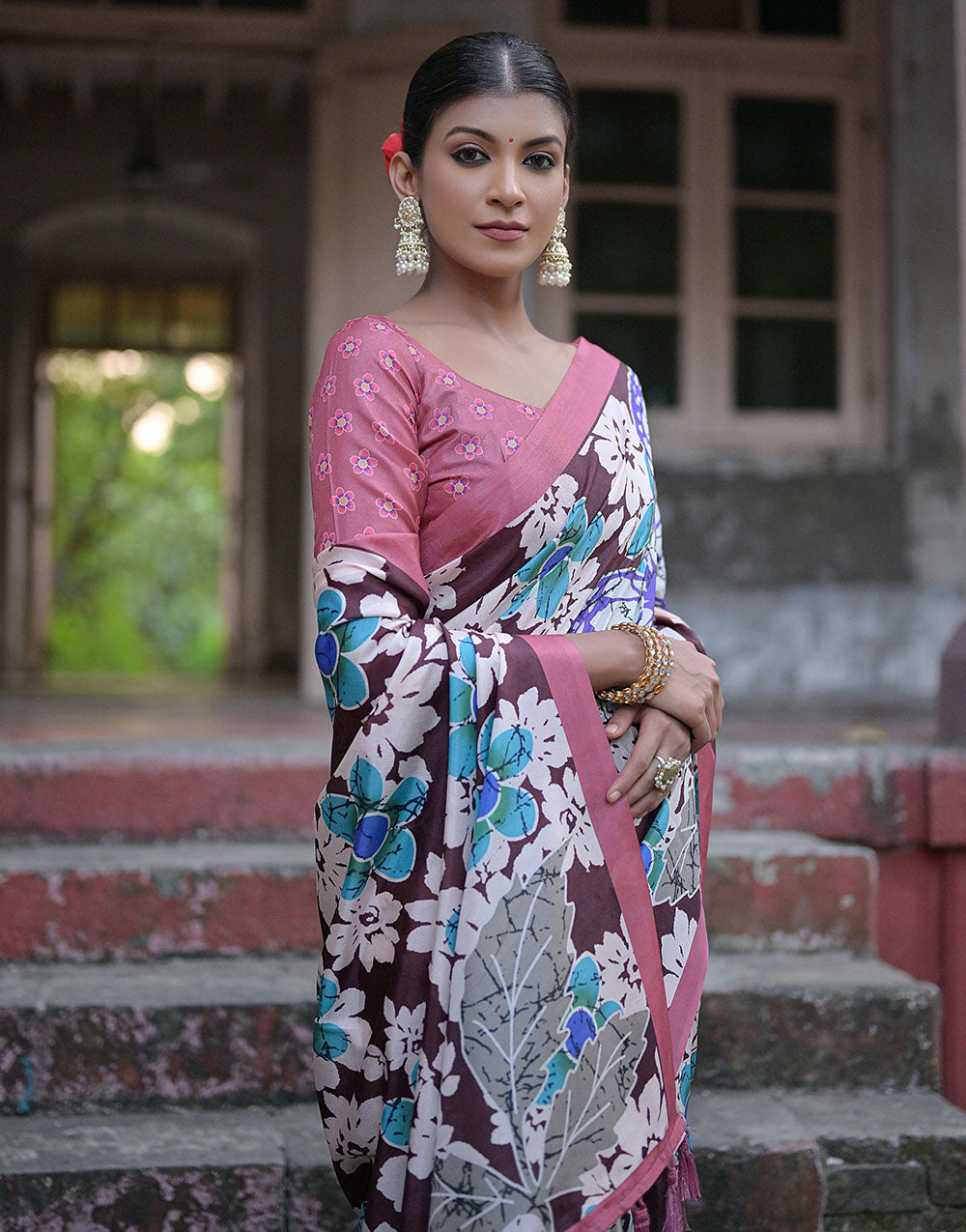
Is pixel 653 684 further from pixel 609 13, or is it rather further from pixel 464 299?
pixel 609 13

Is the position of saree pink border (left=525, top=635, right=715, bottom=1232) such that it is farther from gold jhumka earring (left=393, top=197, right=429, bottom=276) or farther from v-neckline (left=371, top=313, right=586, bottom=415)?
gold jhumka earring (left=393, top=197, right=429, bottom=276)

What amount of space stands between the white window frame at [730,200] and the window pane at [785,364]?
41mm

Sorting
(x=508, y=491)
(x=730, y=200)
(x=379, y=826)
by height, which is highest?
(x=730, y=200)

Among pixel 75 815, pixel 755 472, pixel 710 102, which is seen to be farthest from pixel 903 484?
pixel 75 815

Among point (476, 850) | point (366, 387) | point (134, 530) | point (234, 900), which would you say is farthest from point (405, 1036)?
point (134, 530)

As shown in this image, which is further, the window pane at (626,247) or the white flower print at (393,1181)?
the window pane at (626,247)

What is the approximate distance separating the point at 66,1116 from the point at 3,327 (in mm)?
7187

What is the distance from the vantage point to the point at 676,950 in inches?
→ 50.4

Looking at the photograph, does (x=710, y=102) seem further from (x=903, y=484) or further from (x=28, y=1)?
(x=28, y=1)

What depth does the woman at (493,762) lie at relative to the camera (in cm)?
116

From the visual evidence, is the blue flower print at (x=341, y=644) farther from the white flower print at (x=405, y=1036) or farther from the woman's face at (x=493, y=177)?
the woman's face at (x=493, y=177)

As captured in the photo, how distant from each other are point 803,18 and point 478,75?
14.0 ft

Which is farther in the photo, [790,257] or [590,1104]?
[790,257]

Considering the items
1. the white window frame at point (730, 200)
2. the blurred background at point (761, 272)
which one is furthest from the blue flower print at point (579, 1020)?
the white window frame at point (730, 200)
